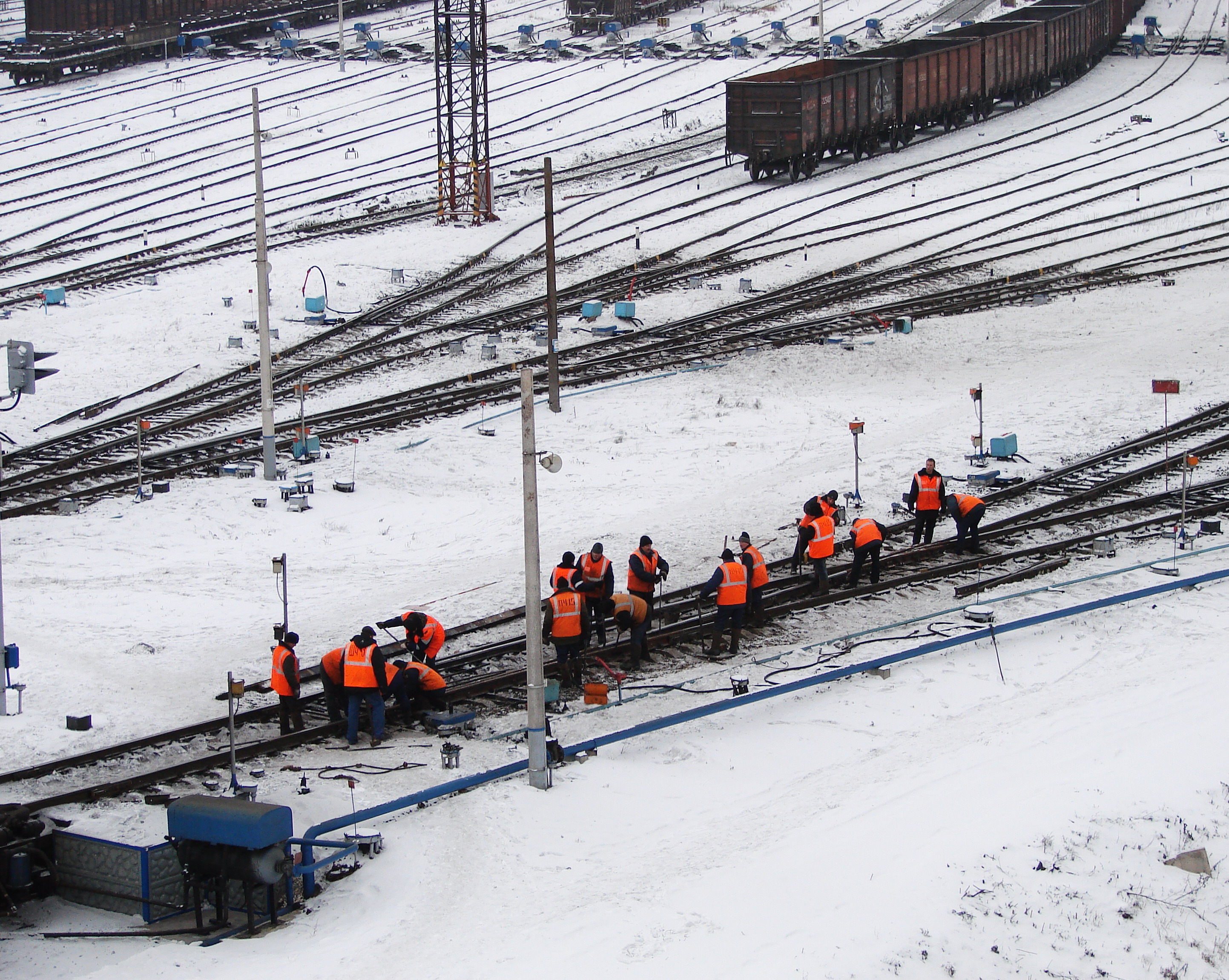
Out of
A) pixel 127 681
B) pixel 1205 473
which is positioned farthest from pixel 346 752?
pixel 1205 473

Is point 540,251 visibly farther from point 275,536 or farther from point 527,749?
point 527,749

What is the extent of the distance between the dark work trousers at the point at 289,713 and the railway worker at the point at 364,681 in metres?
0.43

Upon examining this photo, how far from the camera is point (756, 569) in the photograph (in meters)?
15.7

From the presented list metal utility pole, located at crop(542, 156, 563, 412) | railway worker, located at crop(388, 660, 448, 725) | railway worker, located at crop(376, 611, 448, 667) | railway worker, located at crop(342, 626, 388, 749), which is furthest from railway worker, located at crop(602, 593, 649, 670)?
metal utility pole, located at crop(542, 156, 563, 412)

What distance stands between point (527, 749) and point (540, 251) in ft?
74.1

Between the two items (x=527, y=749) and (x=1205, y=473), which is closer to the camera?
(x=527, y=749)

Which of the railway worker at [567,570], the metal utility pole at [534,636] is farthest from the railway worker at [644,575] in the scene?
the metal utility pole at [534,636]

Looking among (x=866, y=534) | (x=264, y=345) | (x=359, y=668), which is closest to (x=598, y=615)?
(x=359, y=668)

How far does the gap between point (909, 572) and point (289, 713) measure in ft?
24.2

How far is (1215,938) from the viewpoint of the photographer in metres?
10.9

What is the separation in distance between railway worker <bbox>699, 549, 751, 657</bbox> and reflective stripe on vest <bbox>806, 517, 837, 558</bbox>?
4.78ft

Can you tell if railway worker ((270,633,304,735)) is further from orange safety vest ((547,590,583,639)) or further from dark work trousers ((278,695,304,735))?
orange safety vest ((547,590,583,639))

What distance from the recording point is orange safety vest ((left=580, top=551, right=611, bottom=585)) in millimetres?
Answer: 15453

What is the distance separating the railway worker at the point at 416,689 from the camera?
1387cm
